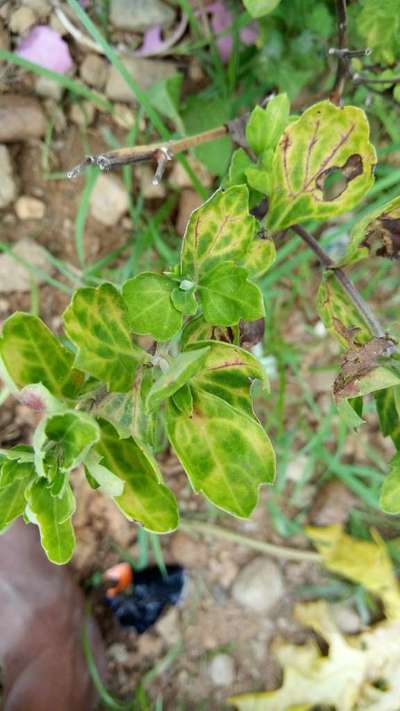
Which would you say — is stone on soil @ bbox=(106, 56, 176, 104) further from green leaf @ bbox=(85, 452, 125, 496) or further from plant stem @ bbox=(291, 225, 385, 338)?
green leaf @ bbox=(85, 452, 125, 496)

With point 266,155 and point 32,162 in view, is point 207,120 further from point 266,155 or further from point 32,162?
point 266,155

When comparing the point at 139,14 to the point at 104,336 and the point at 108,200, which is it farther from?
the point at 104,336

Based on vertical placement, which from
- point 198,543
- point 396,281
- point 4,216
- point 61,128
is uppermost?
point 61,128

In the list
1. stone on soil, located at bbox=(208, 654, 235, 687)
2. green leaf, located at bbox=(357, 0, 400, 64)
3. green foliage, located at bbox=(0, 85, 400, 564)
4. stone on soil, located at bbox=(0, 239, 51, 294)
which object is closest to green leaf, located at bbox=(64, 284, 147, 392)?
green foliage, located at bbox=(0, 85, 400, 564)

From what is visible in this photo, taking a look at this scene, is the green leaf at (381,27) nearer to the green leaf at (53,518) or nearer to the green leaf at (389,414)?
the green leaf at (389,414)

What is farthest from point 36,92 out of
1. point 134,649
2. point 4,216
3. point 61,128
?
point 134,649

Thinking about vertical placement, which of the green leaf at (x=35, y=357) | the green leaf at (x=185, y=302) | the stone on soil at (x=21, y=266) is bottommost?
the stone on soil at (x=21, y=266)

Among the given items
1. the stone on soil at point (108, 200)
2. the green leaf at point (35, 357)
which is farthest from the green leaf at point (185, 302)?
the stone on soil at point (108, 200)
